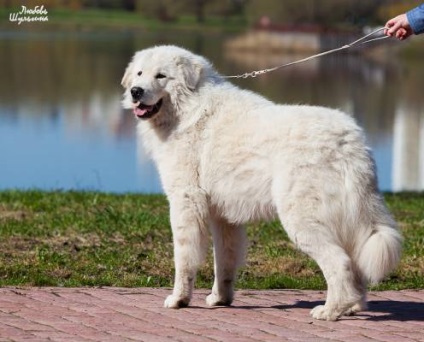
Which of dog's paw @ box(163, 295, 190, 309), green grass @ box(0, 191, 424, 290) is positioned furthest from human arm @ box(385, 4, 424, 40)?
dog's paw @ box(163, 295, 190, 309)

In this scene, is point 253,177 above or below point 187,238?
above

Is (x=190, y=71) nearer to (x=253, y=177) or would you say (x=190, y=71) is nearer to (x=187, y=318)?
(x=253, y=177)

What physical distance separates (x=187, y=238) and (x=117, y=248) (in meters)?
2.16

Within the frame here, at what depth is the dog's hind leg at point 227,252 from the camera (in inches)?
272

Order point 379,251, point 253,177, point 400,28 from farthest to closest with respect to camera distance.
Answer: point 400,28 → point 253,177 → point 379,251

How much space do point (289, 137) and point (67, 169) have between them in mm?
12434

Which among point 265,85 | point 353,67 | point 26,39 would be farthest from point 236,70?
point 26,39

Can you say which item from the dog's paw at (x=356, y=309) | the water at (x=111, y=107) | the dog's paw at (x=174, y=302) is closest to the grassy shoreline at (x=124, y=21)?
the water at (x=111, y=107)

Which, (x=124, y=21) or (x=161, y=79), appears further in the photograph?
(x=124, y=21)

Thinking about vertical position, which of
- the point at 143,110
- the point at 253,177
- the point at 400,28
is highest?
the point at 400,28

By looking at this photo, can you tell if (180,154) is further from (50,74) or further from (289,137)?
(50,74)

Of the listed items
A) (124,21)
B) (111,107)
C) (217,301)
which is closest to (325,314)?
(217,301)

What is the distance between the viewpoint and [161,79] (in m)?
6.77

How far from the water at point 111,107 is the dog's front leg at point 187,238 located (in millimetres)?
Result: 6538
